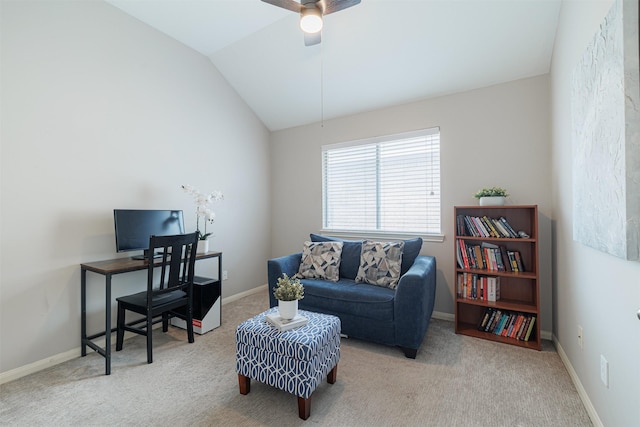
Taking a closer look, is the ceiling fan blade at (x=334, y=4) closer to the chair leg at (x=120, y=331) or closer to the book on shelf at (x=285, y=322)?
the book on shelf at (x=285, y=322)

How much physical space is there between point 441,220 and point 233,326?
254 cm

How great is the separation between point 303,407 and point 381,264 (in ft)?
5.01

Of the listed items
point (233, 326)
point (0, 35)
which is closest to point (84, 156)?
point (0, 35)

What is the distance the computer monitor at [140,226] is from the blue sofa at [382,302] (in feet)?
3.67

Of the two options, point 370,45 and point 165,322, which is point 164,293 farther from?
point 370,45

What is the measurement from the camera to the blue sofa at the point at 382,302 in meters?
2.29

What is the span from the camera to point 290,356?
165 cm

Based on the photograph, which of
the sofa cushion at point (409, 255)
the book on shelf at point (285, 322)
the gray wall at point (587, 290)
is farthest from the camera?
the sofa cushion at point (409, 255)

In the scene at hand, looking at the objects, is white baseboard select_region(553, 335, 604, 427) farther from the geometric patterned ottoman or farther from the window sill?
the geometric patterned ottoman

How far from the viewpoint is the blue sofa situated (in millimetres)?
2291

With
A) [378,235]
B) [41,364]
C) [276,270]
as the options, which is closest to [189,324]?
[276,270]

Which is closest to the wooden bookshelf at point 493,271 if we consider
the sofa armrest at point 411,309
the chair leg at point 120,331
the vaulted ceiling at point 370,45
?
the sofa armrest at point 411,309

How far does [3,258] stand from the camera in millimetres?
2041

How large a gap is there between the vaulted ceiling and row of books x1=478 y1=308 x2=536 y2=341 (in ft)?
7.40
